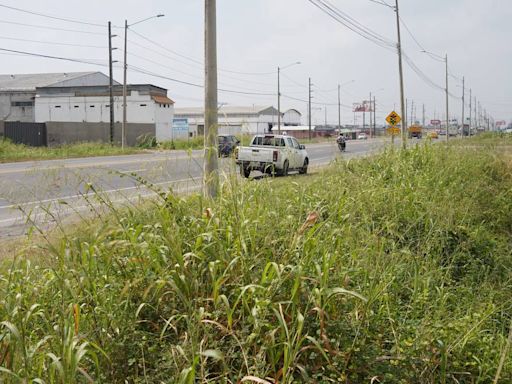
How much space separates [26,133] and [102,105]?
22.4 meters

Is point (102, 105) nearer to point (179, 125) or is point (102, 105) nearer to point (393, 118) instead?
point (179, 125)

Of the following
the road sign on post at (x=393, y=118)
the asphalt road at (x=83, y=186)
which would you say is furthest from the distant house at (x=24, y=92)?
the asphalt road at (x=83, y=186)

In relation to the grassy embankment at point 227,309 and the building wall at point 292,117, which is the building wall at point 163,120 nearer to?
the grassy embankment at point 227,309

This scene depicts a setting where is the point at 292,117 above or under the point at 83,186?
above

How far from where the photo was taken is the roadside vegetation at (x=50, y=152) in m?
30.3

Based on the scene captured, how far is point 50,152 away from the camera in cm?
3444

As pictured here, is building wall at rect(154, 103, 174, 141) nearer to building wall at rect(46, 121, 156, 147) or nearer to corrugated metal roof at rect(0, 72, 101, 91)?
building wall at rect(46, 121, 156, 147)

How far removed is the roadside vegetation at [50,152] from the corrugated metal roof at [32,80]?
3248cm

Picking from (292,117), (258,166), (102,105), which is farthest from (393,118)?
(292,117)

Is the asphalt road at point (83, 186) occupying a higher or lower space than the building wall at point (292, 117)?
lower

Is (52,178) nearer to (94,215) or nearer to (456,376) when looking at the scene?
(94,215)

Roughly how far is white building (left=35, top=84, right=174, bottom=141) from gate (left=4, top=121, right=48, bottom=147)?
721 inches

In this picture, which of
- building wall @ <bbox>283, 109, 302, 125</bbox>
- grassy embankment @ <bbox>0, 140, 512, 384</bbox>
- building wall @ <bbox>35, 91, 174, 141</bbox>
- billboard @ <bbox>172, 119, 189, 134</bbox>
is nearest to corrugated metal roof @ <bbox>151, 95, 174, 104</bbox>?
building wall @ <bbox>35, 91, 174, 141</bbox>

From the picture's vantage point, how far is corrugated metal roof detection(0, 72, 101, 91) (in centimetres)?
6775
